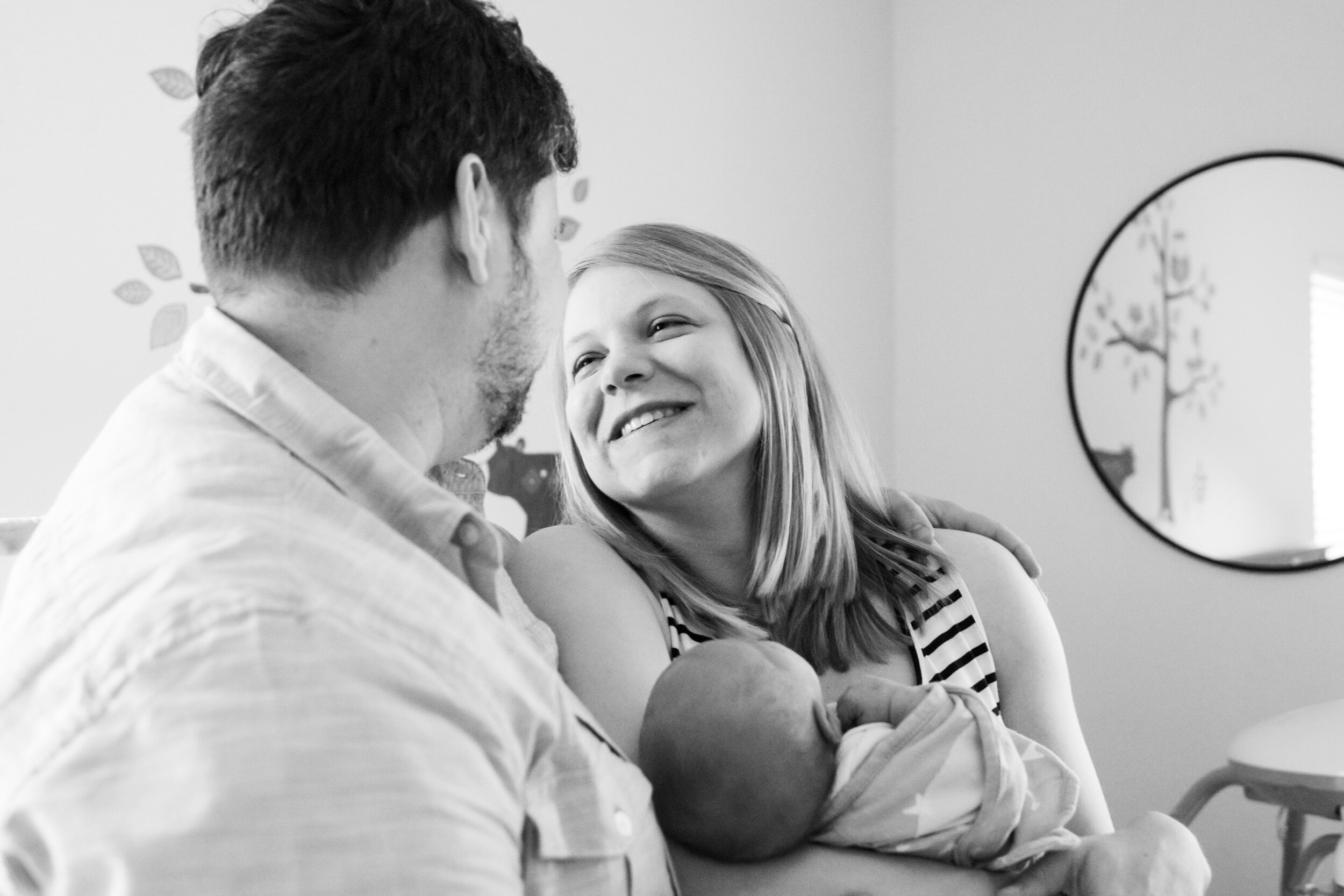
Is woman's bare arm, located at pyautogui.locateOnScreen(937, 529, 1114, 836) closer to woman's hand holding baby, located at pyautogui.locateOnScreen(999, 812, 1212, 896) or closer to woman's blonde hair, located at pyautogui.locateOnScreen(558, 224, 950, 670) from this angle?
woman's blonde hair, located at pyautogui.locateOnScreen(558, 224, 950, 670)

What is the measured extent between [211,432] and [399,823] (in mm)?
310

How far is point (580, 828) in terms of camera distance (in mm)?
846

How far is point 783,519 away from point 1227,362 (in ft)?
6.66

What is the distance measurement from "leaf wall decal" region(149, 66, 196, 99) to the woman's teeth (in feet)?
3.92

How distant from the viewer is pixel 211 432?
835 millimetres

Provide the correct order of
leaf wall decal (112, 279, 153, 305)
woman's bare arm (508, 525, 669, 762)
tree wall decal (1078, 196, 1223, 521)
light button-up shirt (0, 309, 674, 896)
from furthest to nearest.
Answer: tree wall decal (1078, 196, 1223, 521) → leaf wall decal (112, 279, 153, 305) → woman's bare arm (508, 525, 669, 762) → light button-up shirt (0, 309, 674, 896)

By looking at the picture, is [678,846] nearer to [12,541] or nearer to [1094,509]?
[12,541]

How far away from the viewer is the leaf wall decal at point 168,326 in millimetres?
2213

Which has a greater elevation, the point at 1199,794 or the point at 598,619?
the point at 598,619

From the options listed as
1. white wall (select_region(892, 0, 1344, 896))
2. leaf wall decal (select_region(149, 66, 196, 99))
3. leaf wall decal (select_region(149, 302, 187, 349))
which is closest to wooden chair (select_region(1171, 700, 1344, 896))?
white wall (select_region(892, 0, 1344, 896))

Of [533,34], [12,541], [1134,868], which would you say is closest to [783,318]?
[1134,868]

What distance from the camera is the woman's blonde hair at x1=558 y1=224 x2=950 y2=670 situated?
4.97 ft

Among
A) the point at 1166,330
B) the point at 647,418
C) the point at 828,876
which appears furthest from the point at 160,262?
the point at 1166,330

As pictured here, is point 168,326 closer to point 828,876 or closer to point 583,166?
point 583,166
